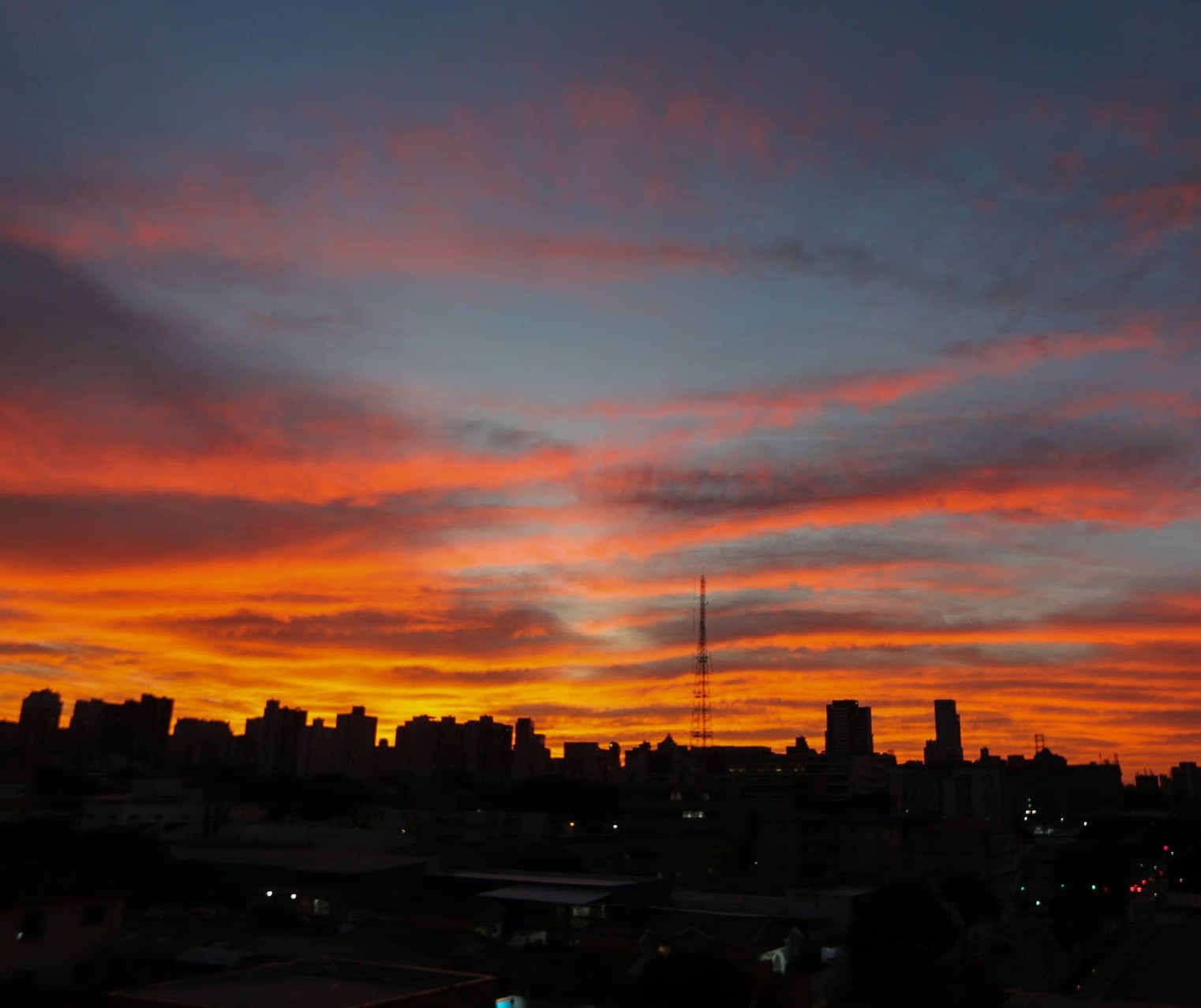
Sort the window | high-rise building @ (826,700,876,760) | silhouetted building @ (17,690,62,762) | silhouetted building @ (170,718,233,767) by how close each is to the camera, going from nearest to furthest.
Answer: the window → silhouetted building @ (17,690,62,762) → silhouetted building @ (170,718,233,767) → high-rise building @ (826,700,876,760)

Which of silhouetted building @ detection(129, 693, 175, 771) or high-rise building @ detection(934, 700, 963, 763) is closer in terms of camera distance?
silhouetted building @ detection(129, 693, 175, 771)

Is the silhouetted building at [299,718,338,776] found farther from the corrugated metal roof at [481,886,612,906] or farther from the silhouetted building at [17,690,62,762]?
the corrugated metal roof at [481,886,612,906]

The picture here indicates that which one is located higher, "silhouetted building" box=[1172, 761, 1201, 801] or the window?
"silhouetted building" box=[1172, 761, 1201, 801]

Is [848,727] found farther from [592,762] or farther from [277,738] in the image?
[277,738]

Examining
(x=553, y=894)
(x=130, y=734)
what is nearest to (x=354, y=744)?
(x=130, y=734)

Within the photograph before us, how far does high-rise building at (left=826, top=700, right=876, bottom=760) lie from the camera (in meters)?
160

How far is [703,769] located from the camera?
8475 cm

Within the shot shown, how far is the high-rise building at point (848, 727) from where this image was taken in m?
160

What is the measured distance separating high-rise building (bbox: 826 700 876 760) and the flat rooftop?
6056 inches

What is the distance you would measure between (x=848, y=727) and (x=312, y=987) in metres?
157

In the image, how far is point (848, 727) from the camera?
161 m

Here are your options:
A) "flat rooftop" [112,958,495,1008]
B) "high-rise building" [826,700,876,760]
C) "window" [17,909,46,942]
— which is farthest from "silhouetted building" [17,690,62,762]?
"high-rise building" [826,700,876,760]

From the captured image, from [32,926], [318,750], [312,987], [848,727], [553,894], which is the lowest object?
[553,894]

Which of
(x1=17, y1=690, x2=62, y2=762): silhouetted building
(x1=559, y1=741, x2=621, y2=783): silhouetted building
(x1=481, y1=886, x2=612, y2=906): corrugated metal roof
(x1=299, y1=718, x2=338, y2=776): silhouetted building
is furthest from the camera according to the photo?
(x1=559, y1=741, x2=621, y2=783): silhouetted building
